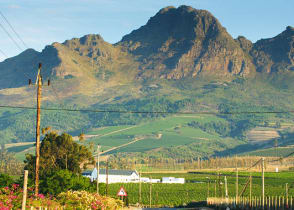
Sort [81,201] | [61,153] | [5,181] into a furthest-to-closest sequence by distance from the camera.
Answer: [61,153] → [5,181] → [81,201]

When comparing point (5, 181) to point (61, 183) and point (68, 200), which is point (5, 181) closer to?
point (61, 183)

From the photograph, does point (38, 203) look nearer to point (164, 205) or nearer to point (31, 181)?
point (31, 181)

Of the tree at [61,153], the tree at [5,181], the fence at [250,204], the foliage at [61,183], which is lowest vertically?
the fence at [250,204]

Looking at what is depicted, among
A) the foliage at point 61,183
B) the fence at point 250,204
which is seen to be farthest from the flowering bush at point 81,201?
the foliage at point 61,183

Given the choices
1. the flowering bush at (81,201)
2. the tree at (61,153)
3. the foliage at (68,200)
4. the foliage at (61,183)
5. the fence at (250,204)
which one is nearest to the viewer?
the foliage at (68,200)

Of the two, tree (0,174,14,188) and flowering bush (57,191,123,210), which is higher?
tree (0,174,14,188)

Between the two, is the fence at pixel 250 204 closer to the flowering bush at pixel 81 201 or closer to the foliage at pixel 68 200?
the foliage at pixel 68 200

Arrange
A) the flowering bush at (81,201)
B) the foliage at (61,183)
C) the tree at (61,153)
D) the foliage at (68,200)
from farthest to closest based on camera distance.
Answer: the tree at (61,153) < the foliage at (61,183) < the flowering bush at (81,201) < the foliage at (68,200)

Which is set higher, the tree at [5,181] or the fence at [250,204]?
the tree at [5,181]

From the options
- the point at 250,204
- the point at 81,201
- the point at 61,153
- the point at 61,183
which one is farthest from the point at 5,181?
the point at 61,153

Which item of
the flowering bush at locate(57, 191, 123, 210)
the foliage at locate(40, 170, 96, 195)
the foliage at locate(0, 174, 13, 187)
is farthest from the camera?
the foliage at locate(40, 170, 96, 195)

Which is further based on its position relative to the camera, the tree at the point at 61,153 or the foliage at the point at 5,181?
the tree at the point at 61,153

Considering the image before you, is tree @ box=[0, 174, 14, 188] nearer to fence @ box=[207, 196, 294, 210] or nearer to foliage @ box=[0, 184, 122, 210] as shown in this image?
foliage @ box=[0, 184, 122, 210]

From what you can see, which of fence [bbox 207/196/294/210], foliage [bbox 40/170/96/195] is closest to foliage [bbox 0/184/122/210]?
fence [bbox 207/196/294/210]
